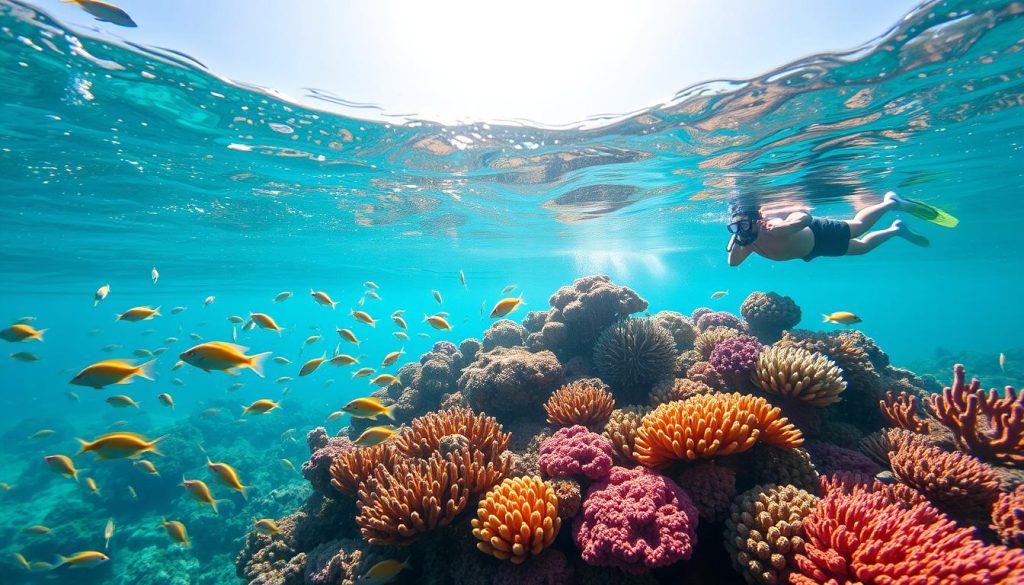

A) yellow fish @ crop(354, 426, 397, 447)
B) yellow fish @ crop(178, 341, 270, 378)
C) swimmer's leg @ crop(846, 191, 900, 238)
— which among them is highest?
swimmer's leg @ crop(846, 191, 900, 238)

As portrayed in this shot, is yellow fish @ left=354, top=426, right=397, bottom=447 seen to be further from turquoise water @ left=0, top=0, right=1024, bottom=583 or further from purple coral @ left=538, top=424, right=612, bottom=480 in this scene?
turquoise water @ left=0, top=0, right=1024, bottom=583

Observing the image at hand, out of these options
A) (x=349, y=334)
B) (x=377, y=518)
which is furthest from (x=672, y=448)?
(x=349, y=334)

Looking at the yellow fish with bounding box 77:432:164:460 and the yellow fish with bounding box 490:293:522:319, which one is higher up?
the yellow fish with bounding box 490:293:522:319

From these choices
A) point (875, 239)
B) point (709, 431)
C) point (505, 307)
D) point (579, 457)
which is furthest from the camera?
point (875, 239)

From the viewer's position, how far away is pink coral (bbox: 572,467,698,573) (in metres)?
3.48

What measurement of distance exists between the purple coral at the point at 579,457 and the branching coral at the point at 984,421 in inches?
165

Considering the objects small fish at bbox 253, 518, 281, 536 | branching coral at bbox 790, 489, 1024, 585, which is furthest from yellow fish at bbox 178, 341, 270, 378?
branching coral at bbox 790, 489, 1024, 585

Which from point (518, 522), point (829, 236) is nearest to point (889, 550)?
point (518, 522)

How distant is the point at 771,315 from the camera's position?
8797mm

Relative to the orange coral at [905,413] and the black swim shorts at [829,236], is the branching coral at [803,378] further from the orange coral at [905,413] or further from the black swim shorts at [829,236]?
the black swim shorts at [829,236]

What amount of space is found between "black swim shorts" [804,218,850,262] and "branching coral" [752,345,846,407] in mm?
3066

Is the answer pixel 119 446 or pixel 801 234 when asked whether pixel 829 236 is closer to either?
pixel 801 234

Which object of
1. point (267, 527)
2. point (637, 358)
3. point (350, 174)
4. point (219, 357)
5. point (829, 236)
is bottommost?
point (267, 527)

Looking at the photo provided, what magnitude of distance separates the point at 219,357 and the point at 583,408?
499cm
